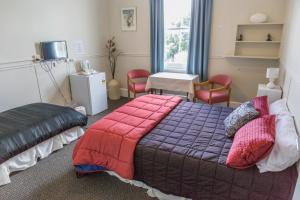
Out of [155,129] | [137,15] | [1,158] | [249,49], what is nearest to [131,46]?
[137,15]

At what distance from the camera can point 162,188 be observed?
1908mm

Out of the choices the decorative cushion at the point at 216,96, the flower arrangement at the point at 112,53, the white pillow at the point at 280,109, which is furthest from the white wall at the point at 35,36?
the white pillow at the point at 280,109

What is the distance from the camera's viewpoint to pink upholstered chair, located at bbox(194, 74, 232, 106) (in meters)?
3.62

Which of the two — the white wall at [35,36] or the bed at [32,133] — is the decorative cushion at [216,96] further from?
the white wall at [35,36]

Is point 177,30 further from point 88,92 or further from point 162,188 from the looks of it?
point 162,188

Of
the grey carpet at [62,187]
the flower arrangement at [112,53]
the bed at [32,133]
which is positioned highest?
the flower arrangement at [112,53]

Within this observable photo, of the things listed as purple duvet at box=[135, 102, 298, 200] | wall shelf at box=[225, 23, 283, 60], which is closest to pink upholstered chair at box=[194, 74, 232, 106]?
wall shelf at box=[225, 23, 283, 60]

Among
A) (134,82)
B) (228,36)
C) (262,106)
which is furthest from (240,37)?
(134,82)

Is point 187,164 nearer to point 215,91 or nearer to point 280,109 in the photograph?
point 280,109

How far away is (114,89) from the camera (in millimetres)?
4895

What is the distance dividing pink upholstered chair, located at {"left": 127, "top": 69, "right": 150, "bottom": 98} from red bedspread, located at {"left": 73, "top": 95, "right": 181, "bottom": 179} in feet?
5.91

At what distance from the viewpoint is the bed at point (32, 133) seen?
2287 millimetres

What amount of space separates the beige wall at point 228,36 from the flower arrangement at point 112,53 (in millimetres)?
341

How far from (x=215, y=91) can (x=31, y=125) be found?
9.45ft
